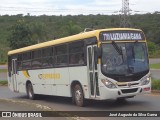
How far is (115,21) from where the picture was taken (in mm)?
95438

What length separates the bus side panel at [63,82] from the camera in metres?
17.1

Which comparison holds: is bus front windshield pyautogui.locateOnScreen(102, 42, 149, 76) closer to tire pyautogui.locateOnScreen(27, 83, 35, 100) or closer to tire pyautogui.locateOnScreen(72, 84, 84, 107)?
tire pyautogui.locateOnScreen(72, 84, 84, 107)

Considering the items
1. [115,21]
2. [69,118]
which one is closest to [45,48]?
[69,118]

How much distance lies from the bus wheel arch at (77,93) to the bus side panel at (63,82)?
41 centimetres

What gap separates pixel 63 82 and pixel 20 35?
41.8 metres

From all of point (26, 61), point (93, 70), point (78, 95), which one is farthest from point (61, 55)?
point (26, 61)

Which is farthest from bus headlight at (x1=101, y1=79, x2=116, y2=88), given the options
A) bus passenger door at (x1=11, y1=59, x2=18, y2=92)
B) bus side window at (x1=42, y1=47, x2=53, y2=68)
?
bus passenger door at (x1=11, y1=59, x2=18, y2=92)

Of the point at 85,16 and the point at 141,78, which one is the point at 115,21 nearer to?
the point at 85,16

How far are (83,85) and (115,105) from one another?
58.7 inches

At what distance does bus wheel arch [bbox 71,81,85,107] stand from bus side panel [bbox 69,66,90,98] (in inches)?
8.8

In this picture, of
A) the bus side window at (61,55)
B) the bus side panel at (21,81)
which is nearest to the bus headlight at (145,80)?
the bus side window at (61,55)

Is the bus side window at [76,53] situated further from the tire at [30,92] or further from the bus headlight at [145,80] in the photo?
the tire at [30,92]

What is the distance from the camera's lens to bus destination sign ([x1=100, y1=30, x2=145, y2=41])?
14.8 metres

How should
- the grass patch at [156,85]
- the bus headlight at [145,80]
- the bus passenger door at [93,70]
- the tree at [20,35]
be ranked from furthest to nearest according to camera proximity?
1. the tree at [20,35]
2. the grass patch at [156,85]
3. the bus headlight at [145,80]
4. the bus passenger door at [93,70]
